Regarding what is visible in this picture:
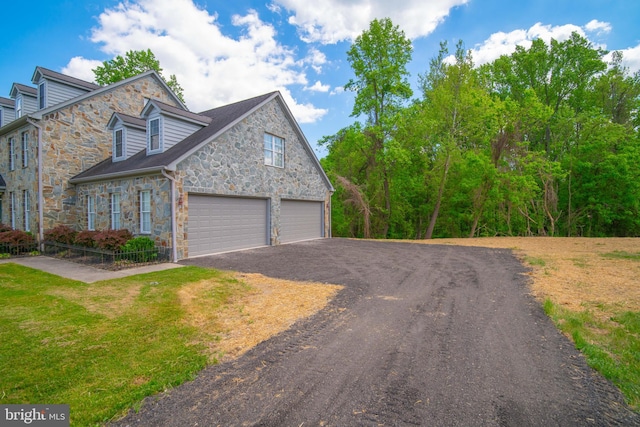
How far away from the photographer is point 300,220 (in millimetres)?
16562

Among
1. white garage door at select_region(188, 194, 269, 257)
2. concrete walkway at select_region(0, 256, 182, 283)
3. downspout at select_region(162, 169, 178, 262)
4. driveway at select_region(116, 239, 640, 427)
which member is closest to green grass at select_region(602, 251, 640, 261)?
driveway at select_region(116, 239, 640, 427)

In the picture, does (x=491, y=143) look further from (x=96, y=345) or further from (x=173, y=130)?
(x=96, y=345)

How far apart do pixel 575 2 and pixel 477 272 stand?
18.5 m

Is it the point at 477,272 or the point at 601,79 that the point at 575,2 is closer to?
the point at 601,79

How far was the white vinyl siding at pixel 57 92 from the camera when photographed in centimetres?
1414

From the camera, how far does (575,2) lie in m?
16.6

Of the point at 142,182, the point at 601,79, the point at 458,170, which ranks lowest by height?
the point at 142,182

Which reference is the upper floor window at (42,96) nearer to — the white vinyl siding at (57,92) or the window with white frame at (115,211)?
the white vinyl siding at (57,92)

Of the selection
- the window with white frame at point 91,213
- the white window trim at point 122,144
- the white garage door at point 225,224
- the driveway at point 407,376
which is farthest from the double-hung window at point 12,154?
the driveway at point 407,376

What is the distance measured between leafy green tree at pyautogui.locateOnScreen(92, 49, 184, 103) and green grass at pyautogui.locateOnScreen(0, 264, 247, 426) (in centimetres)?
2402

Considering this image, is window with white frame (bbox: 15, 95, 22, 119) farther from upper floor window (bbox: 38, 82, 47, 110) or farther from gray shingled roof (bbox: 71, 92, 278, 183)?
gray shingled roof (bbox: 71, 92, 278, 183)

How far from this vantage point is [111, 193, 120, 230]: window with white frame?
39.4ft

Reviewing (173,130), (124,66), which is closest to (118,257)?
(173,130)

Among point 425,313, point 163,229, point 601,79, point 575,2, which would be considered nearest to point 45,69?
point 163,229
